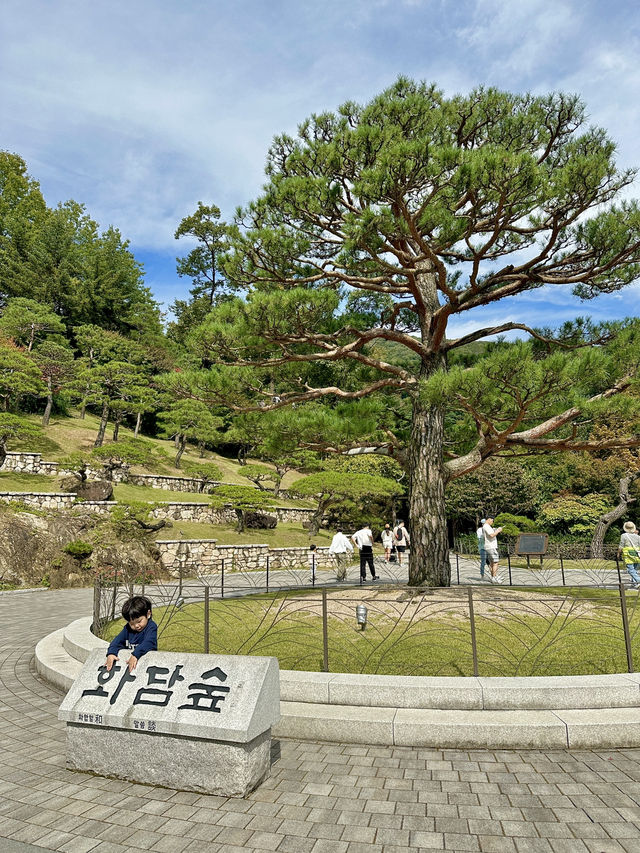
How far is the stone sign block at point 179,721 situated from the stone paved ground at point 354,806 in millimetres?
130

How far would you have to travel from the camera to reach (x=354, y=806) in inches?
131

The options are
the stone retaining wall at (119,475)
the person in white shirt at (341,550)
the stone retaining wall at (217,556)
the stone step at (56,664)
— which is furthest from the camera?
the stone retaining wall at (119,475)

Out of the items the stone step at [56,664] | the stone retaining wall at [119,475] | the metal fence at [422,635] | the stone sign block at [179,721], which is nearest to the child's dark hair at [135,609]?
the stone sign block at [179,721]

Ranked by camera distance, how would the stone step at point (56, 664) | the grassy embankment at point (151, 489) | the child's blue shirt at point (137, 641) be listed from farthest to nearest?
the grassy embankment at point (151, 489), the stone step at point (56, 664), the child's blue shirt at point (137, 641)

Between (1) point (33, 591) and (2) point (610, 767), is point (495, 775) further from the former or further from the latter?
(1) point (33, 591)

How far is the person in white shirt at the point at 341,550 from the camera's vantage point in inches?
569

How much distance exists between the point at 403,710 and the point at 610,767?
63.4 inches

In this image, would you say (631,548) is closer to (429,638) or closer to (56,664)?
(429,638)

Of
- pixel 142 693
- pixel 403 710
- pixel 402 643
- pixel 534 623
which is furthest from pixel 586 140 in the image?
pixel 142 693

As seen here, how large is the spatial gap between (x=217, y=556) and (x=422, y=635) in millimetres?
13167

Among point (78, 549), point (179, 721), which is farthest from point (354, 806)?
point (78, 549)

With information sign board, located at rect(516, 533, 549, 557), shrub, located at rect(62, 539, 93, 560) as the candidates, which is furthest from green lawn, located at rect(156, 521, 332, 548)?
information sign board, located at rect(516, 533, 549, 557)

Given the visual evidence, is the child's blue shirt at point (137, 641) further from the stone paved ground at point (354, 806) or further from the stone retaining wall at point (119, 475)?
the stone retaining wall at point (119, 475)

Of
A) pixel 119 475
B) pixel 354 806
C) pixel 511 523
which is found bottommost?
pixel 354 806
